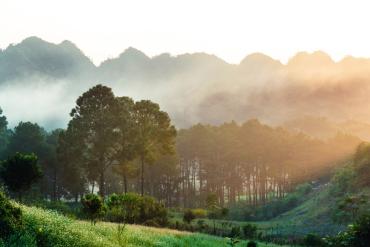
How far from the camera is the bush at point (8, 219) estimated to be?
17359 millimetres

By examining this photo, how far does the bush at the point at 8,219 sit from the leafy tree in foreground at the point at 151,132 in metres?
55.6

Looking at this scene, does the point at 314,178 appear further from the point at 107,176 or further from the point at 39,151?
the point at 39,151

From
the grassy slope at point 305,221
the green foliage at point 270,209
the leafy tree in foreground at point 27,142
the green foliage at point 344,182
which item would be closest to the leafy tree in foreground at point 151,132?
the grassy slope at point 305,221

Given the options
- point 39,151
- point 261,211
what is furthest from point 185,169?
point 39,151

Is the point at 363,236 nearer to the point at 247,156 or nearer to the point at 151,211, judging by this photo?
the point at 151,211

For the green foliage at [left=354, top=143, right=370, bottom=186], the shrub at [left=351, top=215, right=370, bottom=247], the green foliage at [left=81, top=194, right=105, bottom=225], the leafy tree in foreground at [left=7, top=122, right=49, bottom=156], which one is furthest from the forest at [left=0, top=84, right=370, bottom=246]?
the shrub at [left=351, top=215, right=370, bottom=247]

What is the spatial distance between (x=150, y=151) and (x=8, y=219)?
58.8 metres

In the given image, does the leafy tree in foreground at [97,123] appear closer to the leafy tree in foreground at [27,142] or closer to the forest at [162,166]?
the forest at [162,166]

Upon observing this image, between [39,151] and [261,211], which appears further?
[261,211]

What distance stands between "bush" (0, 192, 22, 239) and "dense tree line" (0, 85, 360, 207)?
53.3 metres

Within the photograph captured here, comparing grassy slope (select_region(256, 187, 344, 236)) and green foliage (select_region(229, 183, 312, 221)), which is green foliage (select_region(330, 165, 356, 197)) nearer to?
grassy slope (select_region(256, 187, 344, 236))

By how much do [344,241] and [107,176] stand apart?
325ft

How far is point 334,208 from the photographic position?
3162 inches

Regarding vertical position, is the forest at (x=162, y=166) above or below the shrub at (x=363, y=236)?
above
